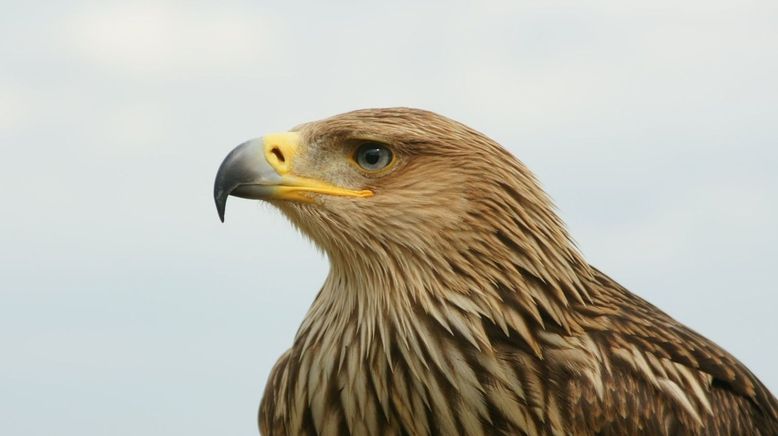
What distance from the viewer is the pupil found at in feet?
14.0

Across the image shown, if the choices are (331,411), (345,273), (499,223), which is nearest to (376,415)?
(331,411)

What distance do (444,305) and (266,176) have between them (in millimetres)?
942

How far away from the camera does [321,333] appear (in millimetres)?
4344

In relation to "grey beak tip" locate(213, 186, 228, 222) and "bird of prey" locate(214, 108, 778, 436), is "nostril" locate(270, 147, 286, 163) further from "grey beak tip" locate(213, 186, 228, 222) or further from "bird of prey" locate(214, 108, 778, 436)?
"grey beak tip" locate(213, 186, 228, 222)

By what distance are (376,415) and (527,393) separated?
655 millimetres

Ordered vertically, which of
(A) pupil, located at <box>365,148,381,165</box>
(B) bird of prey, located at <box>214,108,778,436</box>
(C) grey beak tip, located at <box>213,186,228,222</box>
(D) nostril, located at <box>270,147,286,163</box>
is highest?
(D) nostril, located at <box>270,147,286,163</box>

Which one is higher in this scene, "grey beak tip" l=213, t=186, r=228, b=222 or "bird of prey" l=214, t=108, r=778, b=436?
"grey beak tip" l=213, t=186, r=228, b=222

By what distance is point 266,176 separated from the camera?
418cm

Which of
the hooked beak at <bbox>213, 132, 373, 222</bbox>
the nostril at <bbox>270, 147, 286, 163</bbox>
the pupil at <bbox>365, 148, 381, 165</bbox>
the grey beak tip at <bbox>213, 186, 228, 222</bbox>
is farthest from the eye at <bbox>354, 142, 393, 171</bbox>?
the grey beak tip at <bbox>213, 186, 228, 222</bbox>

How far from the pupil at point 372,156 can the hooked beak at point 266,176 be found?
14 centimetres

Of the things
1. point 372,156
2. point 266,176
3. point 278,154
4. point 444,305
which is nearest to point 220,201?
point 266,176

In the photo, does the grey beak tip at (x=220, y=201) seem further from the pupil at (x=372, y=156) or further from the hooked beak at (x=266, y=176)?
the pupil at (x=372, y=156)

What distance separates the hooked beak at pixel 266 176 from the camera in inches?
164

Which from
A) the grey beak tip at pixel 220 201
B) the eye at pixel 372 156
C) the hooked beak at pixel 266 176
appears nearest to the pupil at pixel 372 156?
the eye at pixel 372 156
